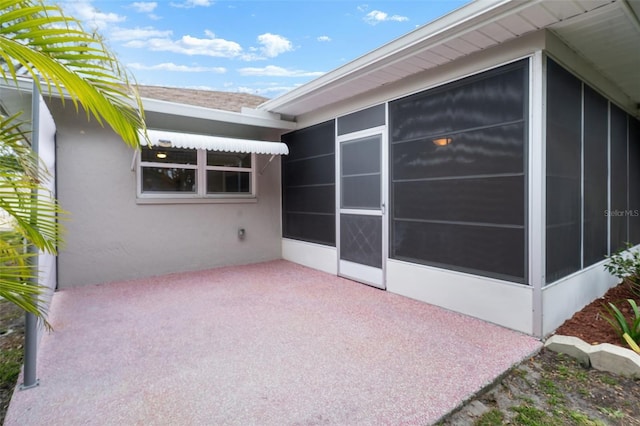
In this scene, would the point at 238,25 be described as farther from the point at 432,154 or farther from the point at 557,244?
the point at 557,244

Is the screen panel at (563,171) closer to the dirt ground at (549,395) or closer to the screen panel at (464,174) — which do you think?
the screen panel at (464,174)

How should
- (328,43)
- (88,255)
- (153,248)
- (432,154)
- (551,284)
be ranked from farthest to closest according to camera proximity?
(328,43) < (153,248) < (88,255) < (432,154) < (551,284)

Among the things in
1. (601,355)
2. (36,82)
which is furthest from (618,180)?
(36,82)

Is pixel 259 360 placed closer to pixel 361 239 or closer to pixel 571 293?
pixel 361 239

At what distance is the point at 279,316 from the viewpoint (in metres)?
Result: 5.13

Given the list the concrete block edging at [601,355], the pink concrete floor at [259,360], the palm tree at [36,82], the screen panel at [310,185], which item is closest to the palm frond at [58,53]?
the palm tree at [36,82]

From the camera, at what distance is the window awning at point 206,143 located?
21.2 feet

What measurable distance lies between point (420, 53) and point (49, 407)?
6017 millimetres

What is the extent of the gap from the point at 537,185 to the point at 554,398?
247cm

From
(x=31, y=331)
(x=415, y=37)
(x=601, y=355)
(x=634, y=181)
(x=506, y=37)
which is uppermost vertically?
(x=415, y=37)

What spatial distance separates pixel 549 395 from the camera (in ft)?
10.3

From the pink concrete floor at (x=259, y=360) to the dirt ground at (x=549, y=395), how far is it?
140 mm

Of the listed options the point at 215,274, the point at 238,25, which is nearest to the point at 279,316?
the point at 215,274

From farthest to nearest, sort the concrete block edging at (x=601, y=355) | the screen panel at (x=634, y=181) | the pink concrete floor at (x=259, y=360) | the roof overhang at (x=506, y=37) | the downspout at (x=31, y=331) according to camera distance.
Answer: the screen panel at (x=634, y=181) → the roof overhang at (x=506, y=37) → the concrete block edging at (x=601, y=355) → the downspout at (x=31, y=331) → the pink concrete floor at (x=259, y=360)
